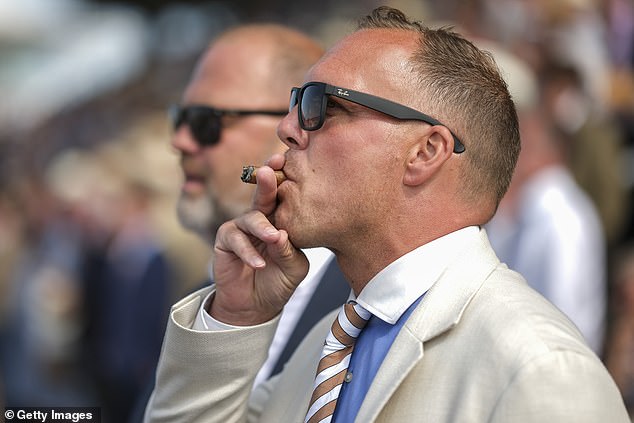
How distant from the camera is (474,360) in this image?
6.80ft

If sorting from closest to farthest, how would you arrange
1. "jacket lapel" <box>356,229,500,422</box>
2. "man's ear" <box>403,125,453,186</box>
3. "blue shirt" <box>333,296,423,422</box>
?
"jacket lapel" <box>356,229,500,422</box>
"blue shirt" <box>333,296,423,422</box>
"man's ear" <box>403,125,453,186</box>

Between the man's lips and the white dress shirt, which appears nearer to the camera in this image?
the white dress shirt

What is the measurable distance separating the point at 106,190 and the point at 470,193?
804 cm

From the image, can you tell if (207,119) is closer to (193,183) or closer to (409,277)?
(193,183)

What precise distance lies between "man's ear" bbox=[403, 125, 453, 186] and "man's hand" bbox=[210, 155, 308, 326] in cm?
35

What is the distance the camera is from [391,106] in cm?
237

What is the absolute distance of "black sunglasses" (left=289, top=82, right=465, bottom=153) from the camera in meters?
2.36

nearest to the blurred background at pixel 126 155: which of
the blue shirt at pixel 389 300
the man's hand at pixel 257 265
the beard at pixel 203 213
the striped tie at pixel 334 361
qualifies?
the beard at pixel 203 213

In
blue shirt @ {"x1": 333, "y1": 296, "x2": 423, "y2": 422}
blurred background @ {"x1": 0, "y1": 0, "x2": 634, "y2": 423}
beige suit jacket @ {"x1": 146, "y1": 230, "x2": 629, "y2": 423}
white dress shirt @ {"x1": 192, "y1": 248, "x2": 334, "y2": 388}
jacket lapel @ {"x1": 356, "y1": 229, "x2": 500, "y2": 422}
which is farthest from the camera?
blurred background @ {"x1": 0, "y1": 0, "x2": 634, "y2": 423}

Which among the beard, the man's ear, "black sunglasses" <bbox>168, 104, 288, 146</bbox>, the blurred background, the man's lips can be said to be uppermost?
the man's ear

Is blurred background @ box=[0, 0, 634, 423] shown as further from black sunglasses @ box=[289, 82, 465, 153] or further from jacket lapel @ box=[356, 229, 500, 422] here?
jacket lapel @ box=[356, 229, 500, 422]

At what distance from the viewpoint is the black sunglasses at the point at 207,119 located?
→ 3900 mm

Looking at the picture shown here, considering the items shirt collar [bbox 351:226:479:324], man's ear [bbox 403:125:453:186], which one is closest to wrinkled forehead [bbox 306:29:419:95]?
man's ear [bbox 403:125:453:186]

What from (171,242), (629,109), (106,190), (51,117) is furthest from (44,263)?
(629,109)
